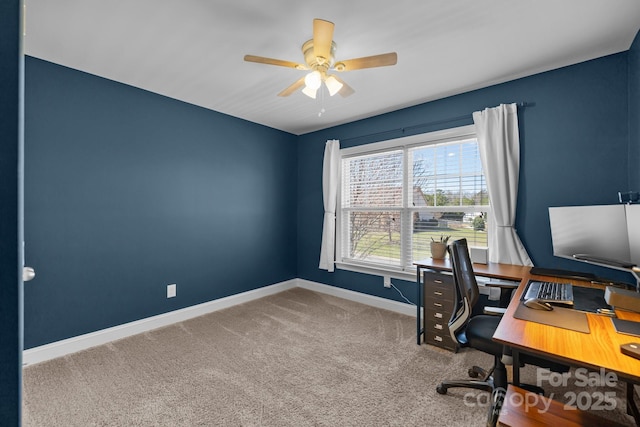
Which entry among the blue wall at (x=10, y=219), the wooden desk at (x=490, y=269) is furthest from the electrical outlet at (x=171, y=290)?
the blue wall at (x=10, y=219)

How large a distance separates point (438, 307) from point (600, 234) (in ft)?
4.29

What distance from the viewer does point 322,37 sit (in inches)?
69.7

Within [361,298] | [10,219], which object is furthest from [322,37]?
[361,298]

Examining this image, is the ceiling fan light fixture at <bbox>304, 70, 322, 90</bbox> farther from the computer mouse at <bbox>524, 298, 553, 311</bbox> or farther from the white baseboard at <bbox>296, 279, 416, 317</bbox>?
the white baseboard at <bbox>296, 279, 416, 317</bbox>

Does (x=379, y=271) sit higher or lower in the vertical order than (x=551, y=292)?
lower

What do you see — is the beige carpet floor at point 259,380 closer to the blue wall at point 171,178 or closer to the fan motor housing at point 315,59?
the blue wall at point 171,178

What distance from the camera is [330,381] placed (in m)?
2.13

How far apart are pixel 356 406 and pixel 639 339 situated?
1.46 m

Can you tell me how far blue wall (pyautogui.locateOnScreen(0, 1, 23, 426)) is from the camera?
1.84 feet

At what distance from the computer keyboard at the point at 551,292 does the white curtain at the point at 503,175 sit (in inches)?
32.3

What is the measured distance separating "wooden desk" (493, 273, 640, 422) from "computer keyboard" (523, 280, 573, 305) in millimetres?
186

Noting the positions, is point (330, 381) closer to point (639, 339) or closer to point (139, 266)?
point (639, 339)

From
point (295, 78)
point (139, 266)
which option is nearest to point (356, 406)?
point (139, 266)

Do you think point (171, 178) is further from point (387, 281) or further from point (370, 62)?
point (387, 281)
